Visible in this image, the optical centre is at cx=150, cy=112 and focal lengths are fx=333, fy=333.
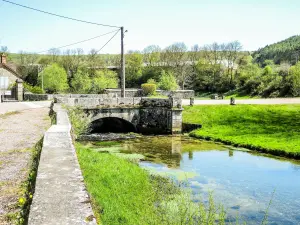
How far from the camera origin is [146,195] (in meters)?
12.3

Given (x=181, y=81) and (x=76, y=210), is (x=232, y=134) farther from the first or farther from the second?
(x=181, y=81)

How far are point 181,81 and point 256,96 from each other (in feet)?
60.4

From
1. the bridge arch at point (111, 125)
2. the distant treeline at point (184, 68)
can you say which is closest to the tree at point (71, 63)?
the distant treeline at point (184, 68)

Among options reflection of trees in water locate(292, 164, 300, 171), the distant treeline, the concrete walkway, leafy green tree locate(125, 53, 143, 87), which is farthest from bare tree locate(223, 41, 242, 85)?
the concrete walkway

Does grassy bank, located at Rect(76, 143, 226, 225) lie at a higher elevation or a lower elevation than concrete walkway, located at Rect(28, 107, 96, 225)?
lower

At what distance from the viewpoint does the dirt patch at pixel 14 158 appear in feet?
20.2

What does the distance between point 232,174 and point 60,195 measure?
46.6 ft

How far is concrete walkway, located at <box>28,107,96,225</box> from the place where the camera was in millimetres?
3549

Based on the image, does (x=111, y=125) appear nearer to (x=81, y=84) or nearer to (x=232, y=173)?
(x=232, y=173)

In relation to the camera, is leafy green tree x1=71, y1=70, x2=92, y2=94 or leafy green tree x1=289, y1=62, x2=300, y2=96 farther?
leafy green tree x1=71, y1=70, x2=92, y2=94

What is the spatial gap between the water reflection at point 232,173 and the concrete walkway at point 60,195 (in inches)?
249

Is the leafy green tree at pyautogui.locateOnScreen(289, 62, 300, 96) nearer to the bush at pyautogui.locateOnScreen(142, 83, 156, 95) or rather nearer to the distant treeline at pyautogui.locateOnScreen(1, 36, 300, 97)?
the distant treeline at pyautogui.locateOnScreen(1, 36, 300, 97)

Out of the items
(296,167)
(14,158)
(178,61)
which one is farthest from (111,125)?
(178,61)

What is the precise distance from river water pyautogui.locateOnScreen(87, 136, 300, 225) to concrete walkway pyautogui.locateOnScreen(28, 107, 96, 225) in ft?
15.7
